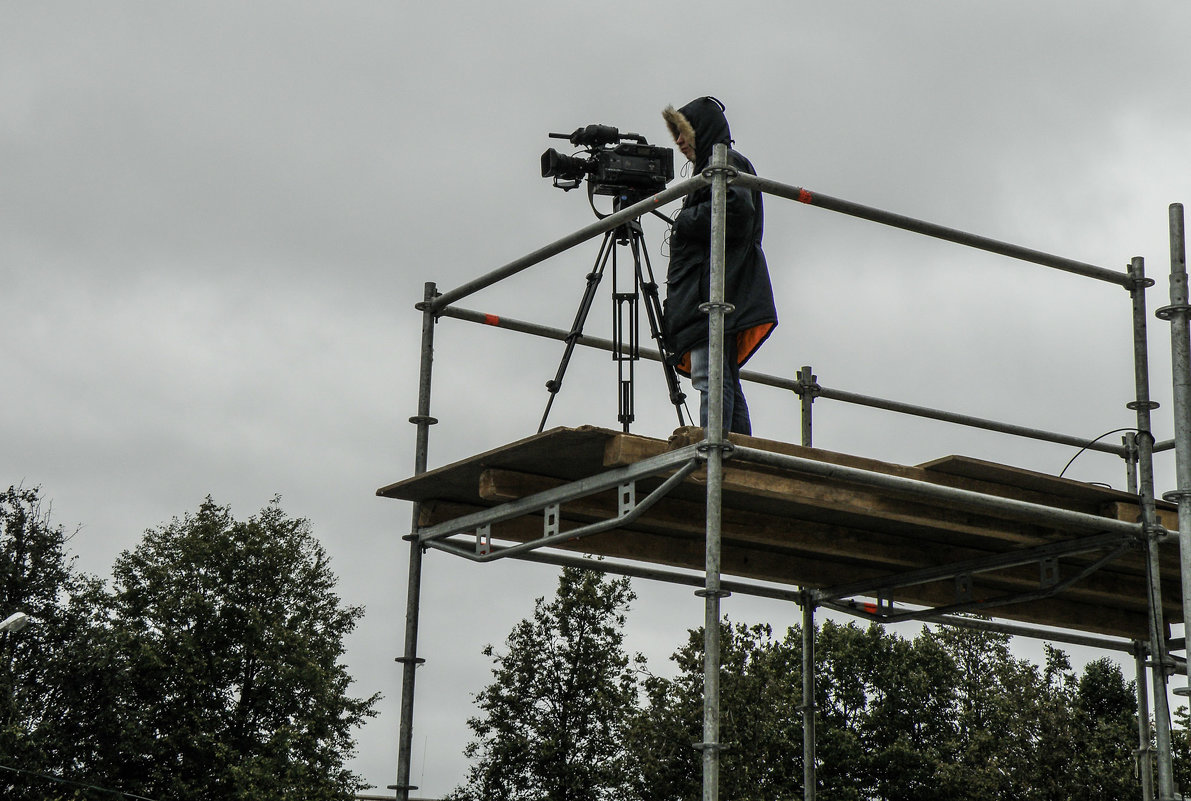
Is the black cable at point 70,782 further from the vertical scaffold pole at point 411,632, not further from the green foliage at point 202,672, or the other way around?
the vertical scaffold pole at point 411,632

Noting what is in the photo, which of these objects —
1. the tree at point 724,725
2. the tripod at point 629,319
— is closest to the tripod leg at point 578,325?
the tripod at point 629,319

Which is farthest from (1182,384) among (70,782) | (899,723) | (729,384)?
(899,723)

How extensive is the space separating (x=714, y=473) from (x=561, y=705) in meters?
42.5

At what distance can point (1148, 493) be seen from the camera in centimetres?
782

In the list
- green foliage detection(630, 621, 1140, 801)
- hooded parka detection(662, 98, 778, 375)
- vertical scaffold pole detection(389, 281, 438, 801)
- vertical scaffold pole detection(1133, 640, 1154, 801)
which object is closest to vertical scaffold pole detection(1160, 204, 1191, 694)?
vertical scaffold pole detection(1133, 640, 1154, 801)

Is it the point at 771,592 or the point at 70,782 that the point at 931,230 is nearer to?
the point at 771,592

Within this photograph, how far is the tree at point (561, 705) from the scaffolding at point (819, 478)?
122ft

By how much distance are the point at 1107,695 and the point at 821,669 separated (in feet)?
37.1

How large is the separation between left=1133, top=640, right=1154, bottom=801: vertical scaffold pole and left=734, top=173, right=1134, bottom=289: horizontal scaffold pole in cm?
236

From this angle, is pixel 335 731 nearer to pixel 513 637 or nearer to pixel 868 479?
pixel 513 637

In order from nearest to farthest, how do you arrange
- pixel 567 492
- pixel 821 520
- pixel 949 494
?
1. pixel 949 494
2. pixel 567 492
3. pixel 821 520

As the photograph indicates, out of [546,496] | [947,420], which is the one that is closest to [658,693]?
[947,420]

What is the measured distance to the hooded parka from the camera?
7.80m

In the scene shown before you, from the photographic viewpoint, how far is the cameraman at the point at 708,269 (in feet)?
25.6
